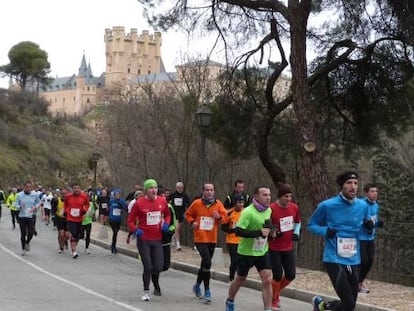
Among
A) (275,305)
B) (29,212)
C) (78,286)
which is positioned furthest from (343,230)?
(29,212)

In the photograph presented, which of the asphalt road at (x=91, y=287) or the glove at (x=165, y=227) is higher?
the glove at (x=165, y=227)

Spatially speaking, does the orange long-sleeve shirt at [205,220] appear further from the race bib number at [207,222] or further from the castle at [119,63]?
the castle at [119,63]

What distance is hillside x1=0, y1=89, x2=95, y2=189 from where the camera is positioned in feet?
253

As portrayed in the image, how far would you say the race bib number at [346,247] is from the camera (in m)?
7.86

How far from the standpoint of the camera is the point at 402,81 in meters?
18.3

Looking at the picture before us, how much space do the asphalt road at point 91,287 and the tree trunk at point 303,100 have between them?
11.9 ft

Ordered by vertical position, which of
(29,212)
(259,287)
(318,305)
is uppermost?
(29,212)

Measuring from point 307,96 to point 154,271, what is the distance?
679 cm

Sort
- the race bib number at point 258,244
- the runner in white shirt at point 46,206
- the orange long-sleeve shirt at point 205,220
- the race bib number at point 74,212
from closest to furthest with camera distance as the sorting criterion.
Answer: the race bib number at point 258,244 < the orange long-sleeve shirt at point 205,220 < the race bib number at point 74,212 < the runner in white shirt at point 46,206

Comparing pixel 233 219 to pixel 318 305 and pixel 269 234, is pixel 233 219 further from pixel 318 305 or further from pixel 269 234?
pixel 318 305

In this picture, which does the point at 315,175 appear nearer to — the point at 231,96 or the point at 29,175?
the point at 231,96

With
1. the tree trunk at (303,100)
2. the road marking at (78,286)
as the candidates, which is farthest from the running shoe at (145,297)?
the tree trunk at (303,100)

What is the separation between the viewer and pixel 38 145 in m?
85.5

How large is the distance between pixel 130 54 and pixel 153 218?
15504 centimetres
